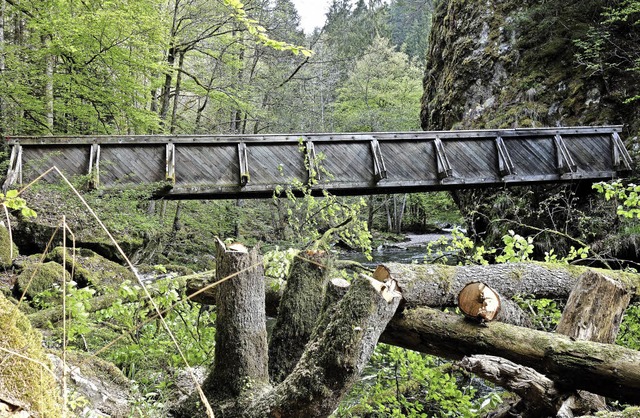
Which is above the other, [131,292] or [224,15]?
[224,15]

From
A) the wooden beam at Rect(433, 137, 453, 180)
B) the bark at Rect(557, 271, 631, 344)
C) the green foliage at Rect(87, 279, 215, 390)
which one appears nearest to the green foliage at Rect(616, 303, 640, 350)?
the bark at Rect(557, 271, 631, 344)

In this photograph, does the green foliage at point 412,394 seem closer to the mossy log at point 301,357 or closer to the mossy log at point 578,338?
the mossy log at point 578,338

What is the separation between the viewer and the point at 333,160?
11.1 meters

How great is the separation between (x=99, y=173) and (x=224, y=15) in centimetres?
768

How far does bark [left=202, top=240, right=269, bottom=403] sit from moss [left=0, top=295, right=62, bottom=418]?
52.0 inches

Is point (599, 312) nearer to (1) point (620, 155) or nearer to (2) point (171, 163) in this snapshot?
(2) point (171, 163)

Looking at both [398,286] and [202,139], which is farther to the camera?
[202,139]

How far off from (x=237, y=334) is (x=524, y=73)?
1444 cm

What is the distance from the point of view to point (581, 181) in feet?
40.1

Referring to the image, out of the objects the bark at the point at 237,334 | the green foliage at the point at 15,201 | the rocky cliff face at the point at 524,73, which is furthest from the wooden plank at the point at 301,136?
the green foliage at the point at 15,201

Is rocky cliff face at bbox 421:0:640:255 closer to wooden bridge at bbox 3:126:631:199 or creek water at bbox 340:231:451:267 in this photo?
wooden bridge at bbox 3:126:631:199

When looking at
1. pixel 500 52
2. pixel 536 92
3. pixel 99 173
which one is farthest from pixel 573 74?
pixel 99 173

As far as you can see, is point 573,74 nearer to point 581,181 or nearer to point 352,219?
point 581,181

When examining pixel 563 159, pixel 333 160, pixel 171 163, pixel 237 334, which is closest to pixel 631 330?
pixel 237 334
